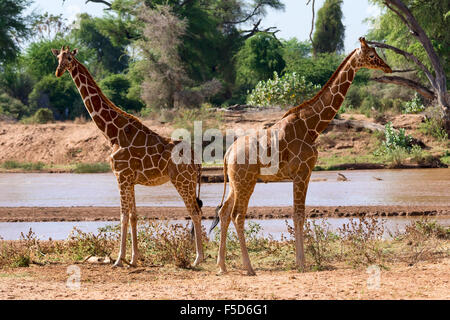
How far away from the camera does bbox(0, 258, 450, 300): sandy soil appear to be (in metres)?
6.46

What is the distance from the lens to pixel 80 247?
10.1 meters

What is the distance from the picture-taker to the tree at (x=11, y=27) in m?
35.9

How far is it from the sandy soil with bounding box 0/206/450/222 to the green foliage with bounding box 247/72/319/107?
18861 mm

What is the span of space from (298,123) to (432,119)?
24.4 metres

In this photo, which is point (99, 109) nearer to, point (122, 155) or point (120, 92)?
point (122, 155)

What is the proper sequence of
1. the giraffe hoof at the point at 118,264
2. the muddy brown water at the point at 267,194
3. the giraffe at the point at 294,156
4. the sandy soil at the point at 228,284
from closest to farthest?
the sandy soil at the point at 228,284 → the giraffe at the point at 294,156 → the giraffe hoof at the point at 118,264 → the muddy brown water at the point at 267,194

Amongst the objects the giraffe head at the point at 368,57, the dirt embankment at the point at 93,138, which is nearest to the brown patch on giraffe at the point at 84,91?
the giraffe head at the point at 368,57

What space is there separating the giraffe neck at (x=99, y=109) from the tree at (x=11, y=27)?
28.5 m

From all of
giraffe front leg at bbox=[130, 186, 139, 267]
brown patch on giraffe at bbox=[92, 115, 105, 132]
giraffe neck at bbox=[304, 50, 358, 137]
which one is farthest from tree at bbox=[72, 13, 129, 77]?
giraffe neck at bbox=[304, 50, 358, 137]

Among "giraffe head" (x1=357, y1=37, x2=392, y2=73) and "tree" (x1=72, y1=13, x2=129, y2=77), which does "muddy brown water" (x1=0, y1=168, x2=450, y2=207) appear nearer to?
"giraffe head" (x1=357, y1=37, x2=392, y2=73)

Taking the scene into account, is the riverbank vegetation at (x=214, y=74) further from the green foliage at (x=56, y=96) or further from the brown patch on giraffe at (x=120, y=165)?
the brown patch on giraffe at (x=120, y=165)

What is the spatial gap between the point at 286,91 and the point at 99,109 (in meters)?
25.0
